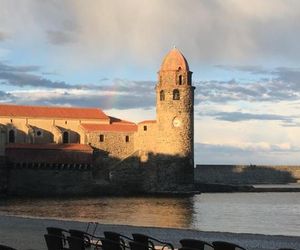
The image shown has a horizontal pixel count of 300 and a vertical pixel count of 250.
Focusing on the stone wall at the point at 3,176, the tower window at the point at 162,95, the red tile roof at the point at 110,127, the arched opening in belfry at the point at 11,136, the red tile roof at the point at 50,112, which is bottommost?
the stone wall at the point at 3,176

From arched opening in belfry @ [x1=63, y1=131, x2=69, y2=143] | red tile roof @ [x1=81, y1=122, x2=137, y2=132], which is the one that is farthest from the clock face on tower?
arched opening in belfry @ [x1=63, y1=131, x2=69, y2=143]

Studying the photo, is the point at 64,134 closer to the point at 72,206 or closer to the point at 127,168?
the point at 127,168

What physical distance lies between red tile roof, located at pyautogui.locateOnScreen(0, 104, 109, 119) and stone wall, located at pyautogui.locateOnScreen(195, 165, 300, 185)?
14952mm

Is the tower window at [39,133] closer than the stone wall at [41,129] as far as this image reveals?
No

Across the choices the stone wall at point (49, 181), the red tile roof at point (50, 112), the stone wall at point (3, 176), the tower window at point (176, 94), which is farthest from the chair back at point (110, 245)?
the red tile roof at point (50, 112)

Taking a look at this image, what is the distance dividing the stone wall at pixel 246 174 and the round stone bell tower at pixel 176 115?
16.1 m

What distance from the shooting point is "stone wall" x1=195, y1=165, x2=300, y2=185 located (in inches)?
2837

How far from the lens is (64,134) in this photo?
6012 centimetres

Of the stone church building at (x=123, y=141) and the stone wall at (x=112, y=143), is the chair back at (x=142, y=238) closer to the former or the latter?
the stone church building at (x=123, y=141)

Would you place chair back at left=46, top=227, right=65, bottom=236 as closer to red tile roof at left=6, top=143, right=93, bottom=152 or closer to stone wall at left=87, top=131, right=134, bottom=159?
red tile roof at left=6, top=143, right=93, bottom=152

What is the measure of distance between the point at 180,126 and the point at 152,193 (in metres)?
6.23

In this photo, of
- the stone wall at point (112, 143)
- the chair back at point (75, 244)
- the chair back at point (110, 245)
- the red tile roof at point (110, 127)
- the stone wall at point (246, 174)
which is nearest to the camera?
the chair back at point (110, 245)

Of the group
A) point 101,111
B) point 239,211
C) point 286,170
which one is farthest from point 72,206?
point 286,170

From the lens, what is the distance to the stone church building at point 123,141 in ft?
179
